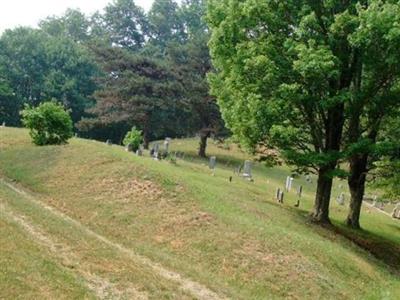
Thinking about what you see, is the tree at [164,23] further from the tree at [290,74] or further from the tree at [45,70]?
the tree at [290,74]

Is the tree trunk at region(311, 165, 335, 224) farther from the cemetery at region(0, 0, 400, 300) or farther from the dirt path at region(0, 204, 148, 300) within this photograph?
the dirt path at region(0, 204, 148, 300)

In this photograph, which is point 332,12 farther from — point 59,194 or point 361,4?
point 59,194

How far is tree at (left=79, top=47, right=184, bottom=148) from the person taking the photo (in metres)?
53.0

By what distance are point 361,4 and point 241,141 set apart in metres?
8.34

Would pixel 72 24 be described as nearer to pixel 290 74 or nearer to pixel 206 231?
pixel 290 74

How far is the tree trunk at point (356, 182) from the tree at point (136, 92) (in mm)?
28441

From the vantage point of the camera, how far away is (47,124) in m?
33.1

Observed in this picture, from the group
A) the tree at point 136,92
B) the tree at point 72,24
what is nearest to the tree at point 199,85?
the tree at point 136,92

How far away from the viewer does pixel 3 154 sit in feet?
101

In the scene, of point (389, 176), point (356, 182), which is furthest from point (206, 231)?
point (389, 176)

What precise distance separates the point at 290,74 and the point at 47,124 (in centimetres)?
1662

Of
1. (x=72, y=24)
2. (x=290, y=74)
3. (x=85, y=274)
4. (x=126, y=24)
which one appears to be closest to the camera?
(x=85, y=274)

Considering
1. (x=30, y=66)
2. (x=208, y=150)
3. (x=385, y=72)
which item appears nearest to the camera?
(x=385, y=72)

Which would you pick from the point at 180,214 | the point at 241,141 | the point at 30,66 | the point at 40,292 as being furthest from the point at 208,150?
the point at 40,292
